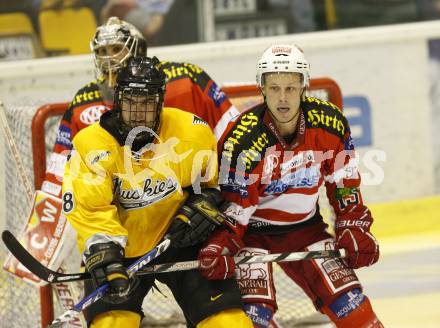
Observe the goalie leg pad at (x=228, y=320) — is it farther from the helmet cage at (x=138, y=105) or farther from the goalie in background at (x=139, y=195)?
the helmet cage at (x=138, y=105)

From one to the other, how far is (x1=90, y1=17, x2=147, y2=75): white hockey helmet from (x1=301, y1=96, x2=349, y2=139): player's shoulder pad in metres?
0.85

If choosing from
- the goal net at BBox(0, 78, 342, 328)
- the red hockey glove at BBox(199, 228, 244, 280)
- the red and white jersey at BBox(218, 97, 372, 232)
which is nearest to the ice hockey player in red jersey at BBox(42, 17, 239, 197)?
the goal net at BBox(0, 78, 342, 328)

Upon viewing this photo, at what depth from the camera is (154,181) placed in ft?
11.5

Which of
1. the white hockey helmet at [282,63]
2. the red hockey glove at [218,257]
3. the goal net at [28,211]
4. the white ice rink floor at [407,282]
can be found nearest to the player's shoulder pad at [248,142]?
the white hockey helmet at [282,63]

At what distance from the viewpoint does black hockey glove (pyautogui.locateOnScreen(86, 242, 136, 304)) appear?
10.8 ft

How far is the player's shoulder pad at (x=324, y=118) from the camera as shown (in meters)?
3.59

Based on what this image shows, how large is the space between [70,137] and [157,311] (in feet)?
3.04

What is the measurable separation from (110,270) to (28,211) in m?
1.53

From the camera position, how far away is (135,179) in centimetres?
349

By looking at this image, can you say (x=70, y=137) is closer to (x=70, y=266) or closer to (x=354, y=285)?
(x=70, y=266)

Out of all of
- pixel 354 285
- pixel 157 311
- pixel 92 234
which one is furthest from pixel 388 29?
pixel 92 234

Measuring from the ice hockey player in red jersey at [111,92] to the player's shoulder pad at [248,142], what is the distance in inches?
24.6

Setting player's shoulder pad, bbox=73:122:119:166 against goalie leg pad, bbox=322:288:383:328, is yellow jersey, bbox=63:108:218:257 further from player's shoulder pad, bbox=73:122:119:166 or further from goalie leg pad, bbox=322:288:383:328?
goalie leg pad, bbox=322:288:383:328

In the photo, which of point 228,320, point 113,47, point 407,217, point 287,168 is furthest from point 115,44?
point 407,217
